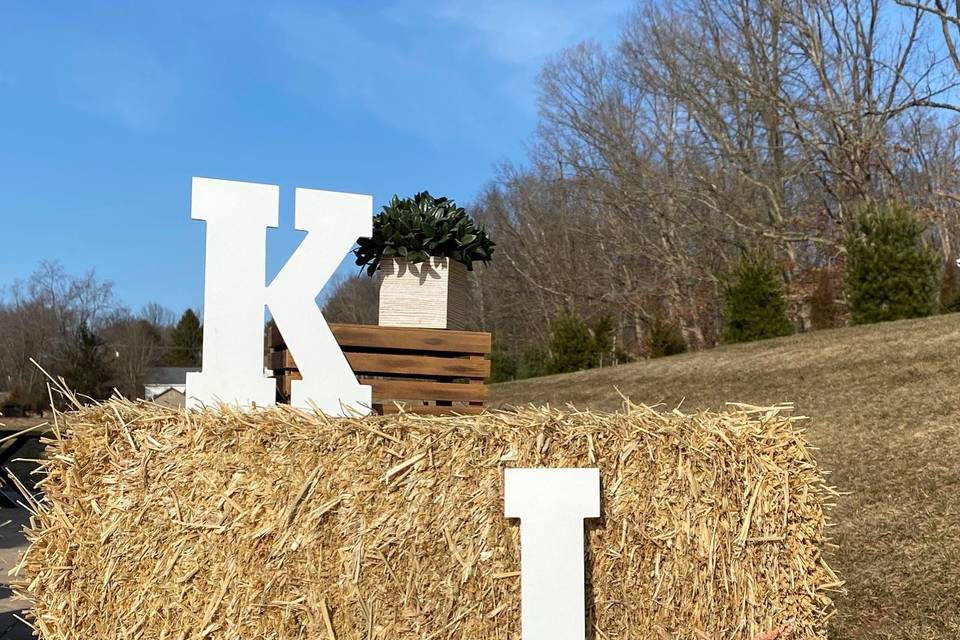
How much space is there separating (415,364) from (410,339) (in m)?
0.13

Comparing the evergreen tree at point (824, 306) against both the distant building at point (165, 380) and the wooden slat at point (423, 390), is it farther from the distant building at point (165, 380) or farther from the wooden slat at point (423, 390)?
the distant building at point (165, 380)

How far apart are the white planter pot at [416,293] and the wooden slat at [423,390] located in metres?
0.38

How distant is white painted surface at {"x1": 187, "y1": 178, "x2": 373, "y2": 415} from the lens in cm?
329

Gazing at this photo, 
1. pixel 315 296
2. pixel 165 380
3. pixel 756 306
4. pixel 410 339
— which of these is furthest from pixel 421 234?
pixel 165 380

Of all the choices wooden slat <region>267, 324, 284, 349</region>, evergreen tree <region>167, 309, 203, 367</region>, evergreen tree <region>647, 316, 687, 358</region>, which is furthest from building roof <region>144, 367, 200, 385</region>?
wooden slat <region>267, 324, 284, 349</region>

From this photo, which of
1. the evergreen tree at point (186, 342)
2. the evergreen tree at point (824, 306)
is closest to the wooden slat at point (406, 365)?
the evergreen tree at point (824, 306)

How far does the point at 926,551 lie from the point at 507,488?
417cm

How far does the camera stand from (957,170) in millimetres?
27000

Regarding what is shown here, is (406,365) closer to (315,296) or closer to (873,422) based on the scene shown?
(315,296)

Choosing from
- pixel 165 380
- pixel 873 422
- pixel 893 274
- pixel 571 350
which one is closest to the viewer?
pixel 873 422

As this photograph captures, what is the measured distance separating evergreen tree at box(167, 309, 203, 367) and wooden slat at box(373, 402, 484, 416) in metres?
47.8

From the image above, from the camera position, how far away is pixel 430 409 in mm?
4125

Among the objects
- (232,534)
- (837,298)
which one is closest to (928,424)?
(232,534)

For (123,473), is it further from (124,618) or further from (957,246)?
(957,246)
